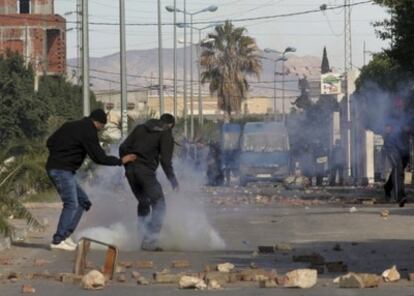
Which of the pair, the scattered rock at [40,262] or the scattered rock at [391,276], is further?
the scattered rock at [40,262]

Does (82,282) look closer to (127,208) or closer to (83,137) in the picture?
(83,137)

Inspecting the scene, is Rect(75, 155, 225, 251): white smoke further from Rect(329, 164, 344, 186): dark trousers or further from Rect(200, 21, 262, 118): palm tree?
Rect(200, 21, 262, 118): palm tree

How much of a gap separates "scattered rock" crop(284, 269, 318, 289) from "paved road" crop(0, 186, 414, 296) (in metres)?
0.08

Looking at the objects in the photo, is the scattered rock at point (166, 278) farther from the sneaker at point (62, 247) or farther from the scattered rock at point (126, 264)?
the sneaker at point (62, 247)

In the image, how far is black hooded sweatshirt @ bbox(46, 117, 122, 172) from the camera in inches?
620

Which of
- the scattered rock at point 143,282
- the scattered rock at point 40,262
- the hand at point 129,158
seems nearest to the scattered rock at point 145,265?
the scattered rock at point 40,262

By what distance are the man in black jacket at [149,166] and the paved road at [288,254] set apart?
0.67 metres

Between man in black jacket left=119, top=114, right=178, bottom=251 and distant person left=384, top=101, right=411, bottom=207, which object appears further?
distant person left=384, top=101, right=411, bottom=207

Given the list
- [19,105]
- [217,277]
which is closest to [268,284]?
[217,277]

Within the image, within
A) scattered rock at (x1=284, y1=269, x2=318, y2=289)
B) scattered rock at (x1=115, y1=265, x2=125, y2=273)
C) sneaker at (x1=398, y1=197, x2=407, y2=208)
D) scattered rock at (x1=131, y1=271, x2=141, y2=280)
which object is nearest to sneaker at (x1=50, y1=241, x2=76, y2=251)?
→ scattered rock at (x1=115, y1=265, x2=125, y2=273)

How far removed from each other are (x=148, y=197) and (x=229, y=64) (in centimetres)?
7845

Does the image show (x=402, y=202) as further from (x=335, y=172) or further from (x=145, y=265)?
(x=335, y=172)

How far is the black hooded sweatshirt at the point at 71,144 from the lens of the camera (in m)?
15.8

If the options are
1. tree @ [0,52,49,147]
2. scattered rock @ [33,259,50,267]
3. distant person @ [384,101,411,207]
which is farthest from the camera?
tree @ [0,52,49,147]
